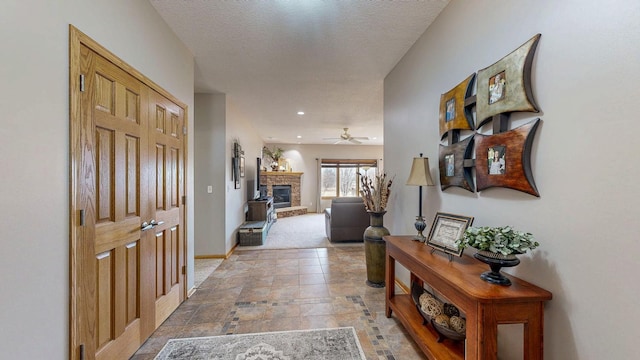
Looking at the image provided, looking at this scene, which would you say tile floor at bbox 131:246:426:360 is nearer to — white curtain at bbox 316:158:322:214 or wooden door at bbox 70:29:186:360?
wooden door at bbox 70:29:186:360

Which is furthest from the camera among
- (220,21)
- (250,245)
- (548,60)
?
(250,245)

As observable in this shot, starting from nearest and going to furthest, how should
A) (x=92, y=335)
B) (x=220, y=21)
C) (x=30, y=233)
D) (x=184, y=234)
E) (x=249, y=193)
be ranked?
1. (x=30, y=233)
2. (x=92, y=335)
3. (x=220, y=21)
4. (x=184, y=234)
5. (x=249, y=193)

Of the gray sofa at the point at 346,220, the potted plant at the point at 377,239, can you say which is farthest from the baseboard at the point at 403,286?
the gray sofa at the point at 346,220

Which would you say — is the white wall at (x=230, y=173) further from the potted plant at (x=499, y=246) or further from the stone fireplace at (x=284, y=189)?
the potted plant at (x=499, y=246)

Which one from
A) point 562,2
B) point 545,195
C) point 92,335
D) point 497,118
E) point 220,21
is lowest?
point 92,335

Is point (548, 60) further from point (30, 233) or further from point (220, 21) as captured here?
point (30, 233)

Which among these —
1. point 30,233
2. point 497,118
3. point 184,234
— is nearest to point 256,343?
point 184,234

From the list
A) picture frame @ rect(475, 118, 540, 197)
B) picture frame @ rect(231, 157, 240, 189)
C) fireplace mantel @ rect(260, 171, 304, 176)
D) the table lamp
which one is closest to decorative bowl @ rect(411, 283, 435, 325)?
the table lamp

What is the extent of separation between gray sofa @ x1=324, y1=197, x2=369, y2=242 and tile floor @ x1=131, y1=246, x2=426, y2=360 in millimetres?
1270

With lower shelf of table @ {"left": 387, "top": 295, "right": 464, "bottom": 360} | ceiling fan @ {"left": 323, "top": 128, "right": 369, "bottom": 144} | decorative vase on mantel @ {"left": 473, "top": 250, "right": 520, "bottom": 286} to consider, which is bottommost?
lower shelf of table @ {"left": 387, "top": 295, "right": 464, "bottom": 360}

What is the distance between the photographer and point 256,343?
1.98 metres

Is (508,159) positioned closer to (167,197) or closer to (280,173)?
(167,197)

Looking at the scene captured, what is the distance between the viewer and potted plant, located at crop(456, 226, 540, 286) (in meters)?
1.21

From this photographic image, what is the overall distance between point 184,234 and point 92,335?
1260 millimetres
